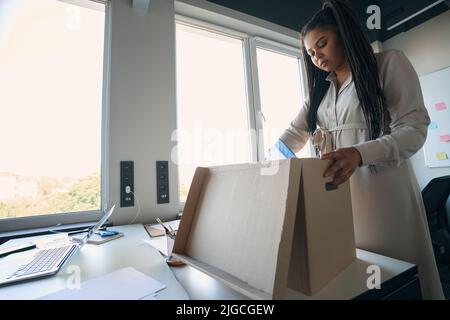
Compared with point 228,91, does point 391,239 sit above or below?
below

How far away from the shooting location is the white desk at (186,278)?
1.81 ft

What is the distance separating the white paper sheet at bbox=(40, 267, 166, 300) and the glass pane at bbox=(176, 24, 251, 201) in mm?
1158

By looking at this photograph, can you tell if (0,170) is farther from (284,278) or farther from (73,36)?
(284,278)

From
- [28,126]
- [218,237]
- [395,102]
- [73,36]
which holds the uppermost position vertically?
[73,36]

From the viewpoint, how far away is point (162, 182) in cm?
172

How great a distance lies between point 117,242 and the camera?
1098 millimetres

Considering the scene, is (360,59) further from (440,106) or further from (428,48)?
(428,48)

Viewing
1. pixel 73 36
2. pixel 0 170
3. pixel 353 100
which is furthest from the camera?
pixel 73 36

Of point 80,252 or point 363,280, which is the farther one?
point 80,252

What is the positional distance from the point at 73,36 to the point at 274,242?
2.11 metres

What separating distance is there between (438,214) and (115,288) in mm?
2612

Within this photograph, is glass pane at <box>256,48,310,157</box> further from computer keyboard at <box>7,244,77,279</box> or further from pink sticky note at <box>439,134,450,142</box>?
computer keyboard at <box>7,244,77,279</box>

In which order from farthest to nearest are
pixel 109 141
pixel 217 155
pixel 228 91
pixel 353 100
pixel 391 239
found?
pixel 228 91, pixel 217 155, pixel 109 141, pixel 353 100, pixel 391 239

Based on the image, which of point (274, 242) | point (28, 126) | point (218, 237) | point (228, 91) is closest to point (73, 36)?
point (28, 126)
